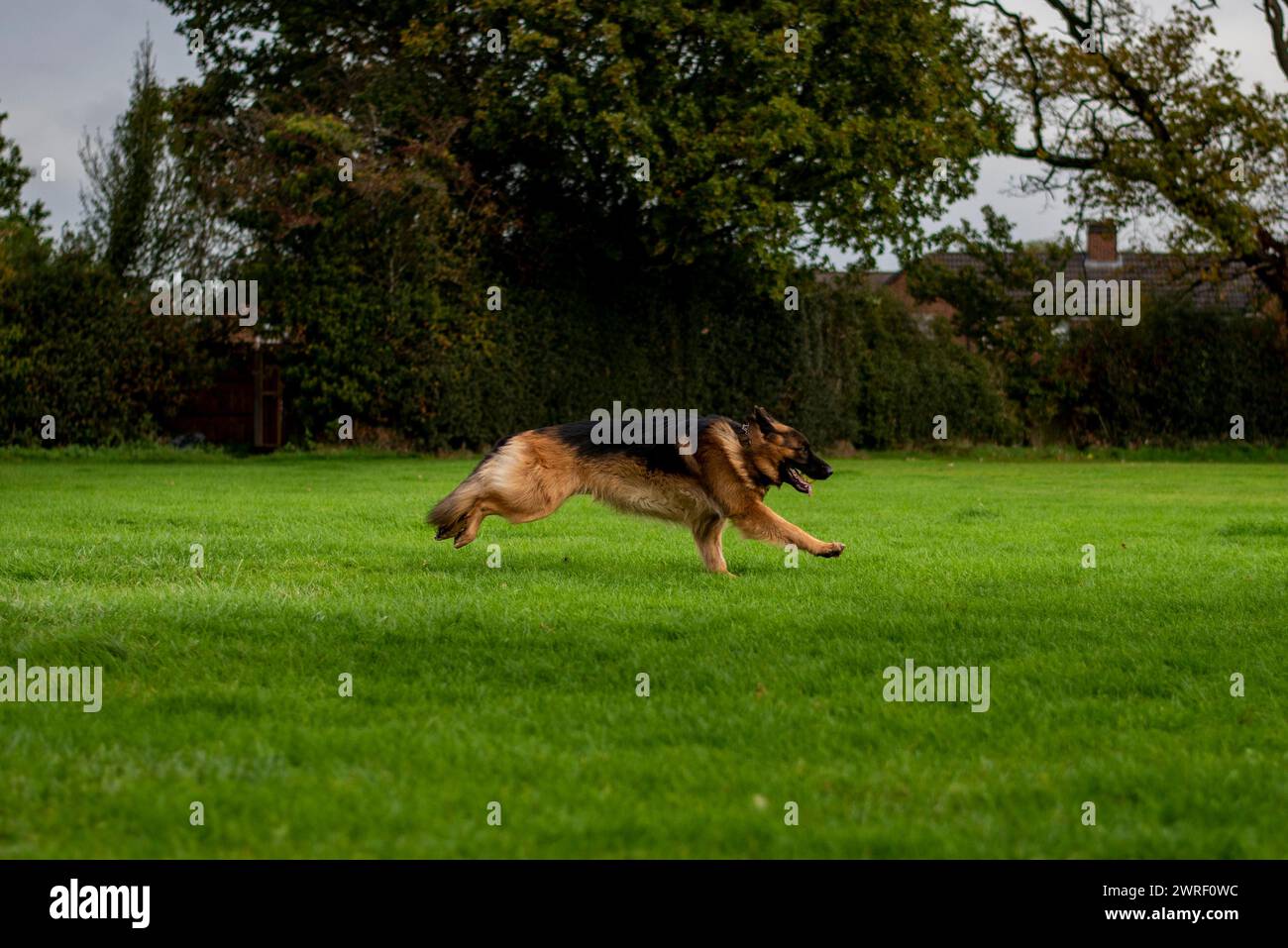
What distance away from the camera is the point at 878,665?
6113mm

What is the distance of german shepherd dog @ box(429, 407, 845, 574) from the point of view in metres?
9.57

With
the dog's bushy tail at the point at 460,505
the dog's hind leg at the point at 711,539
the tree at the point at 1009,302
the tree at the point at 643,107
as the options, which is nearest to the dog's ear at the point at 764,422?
the dog's hind leg at the point at 711,539

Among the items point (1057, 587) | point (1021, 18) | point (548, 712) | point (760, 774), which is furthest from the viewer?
point (1021, 18)

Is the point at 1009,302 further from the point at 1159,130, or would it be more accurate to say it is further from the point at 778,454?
the point at 778,454

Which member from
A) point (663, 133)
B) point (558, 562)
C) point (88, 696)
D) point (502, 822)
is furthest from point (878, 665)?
point (663, 133)

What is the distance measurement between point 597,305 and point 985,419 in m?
9.65

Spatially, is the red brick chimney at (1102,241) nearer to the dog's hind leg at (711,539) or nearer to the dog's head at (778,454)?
the dog's head at (778,454)

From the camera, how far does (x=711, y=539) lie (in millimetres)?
9648

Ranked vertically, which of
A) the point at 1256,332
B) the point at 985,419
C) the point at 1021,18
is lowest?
the point at 985,419

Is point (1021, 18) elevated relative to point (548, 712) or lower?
elevated

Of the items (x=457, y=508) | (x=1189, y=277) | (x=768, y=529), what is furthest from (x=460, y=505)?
(x=1189, y=277)

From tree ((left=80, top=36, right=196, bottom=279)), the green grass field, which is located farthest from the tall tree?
the green grass field
